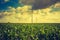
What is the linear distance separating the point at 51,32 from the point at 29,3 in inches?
23.3

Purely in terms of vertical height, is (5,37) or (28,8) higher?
(28,8)

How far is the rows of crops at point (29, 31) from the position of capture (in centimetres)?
270

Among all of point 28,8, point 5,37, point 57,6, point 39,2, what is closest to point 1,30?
point 5,37

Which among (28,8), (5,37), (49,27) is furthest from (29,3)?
(5,37)

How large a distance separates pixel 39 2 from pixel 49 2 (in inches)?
6.4

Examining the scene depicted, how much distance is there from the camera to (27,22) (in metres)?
2.77

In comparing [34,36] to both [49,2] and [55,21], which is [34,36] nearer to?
[55,21]

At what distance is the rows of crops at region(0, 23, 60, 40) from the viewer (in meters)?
2.70

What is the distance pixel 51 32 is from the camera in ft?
8.87

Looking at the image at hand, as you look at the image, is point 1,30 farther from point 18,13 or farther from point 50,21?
point 50,21

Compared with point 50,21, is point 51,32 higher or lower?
lower

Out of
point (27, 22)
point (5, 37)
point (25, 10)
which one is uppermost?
point (25, 10)

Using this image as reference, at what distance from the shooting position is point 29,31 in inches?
109

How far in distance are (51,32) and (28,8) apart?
539 millimetres
